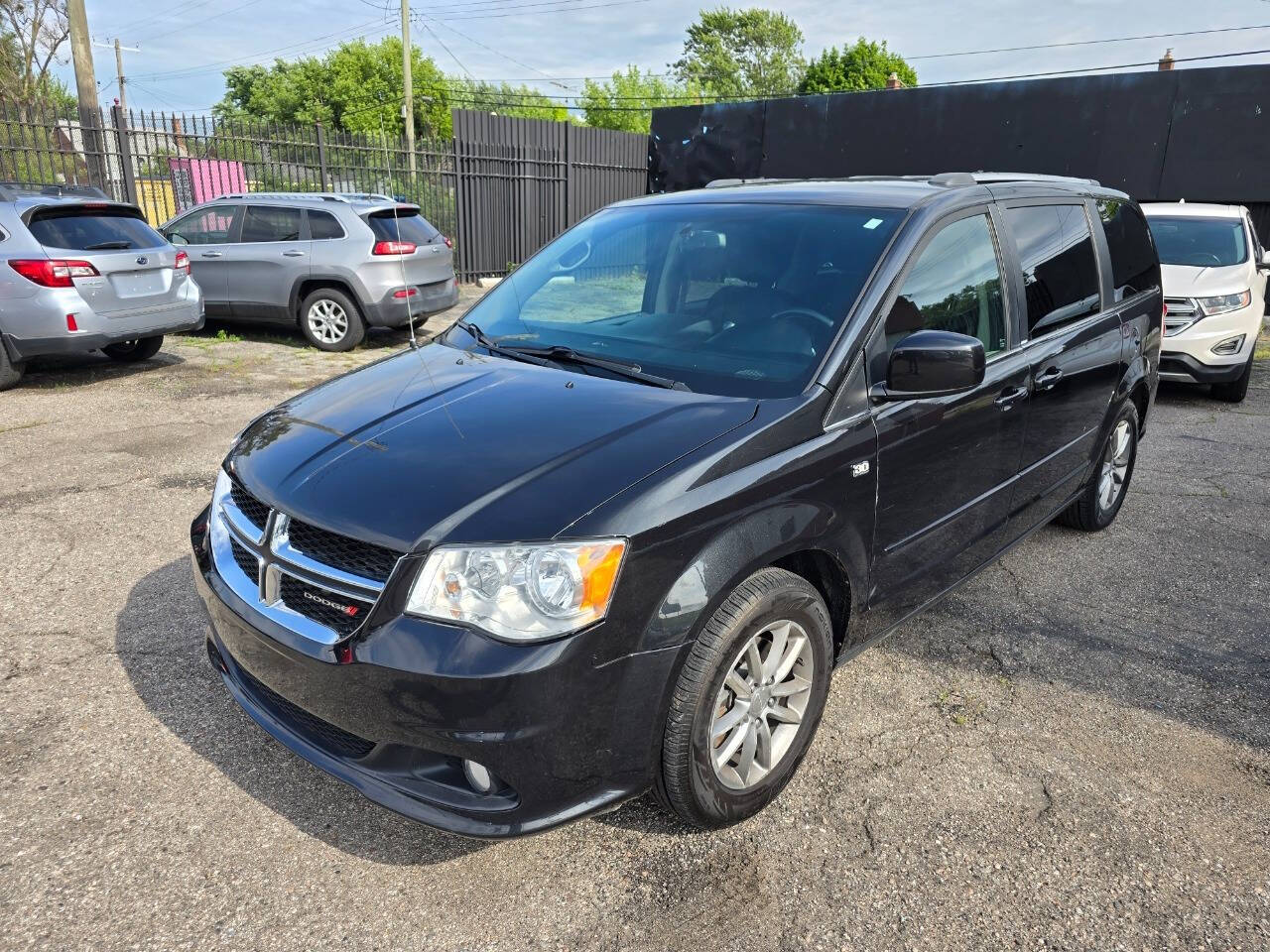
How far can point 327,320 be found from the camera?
33.4 feet

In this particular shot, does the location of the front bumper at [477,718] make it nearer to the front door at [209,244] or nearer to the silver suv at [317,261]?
the silver suv at [317,261]

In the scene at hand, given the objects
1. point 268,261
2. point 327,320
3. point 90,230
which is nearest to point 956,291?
point 90,230

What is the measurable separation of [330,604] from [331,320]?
8.56m

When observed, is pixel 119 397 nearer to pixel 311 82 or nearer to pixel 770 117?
pixel 770 117

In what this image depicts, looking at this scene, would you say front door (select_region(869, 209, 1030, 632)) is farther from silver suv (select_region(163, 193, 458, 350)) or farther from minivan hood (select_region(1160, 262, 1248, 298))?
silver suv (select_region(163, 193, 458, 350))

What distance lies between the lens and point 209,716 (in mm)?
3145

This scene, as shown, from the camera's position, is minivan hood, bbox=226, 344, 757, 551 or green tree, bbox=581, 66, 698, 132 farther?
green tree, bbox=581, 66, 698, 132

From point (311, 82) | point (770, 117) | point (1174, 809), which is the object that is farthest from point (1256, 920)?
point (311, 82)

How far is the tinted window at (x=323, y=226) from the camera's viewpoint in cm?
994

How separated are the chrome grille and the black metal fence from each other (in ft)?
32.6

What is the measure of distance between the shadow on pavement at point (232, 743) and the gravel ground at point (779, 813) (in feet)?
0.03

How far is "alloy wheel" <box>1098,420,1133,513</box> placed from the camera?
196 inches

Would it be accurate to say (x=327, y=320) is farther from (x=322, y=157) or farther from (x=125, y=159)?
(x=322, y=157)

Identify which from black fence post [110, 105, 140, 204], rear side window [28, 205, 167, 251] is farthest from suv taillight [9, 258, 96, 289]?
black fence post [110, 105, 140, 204]
